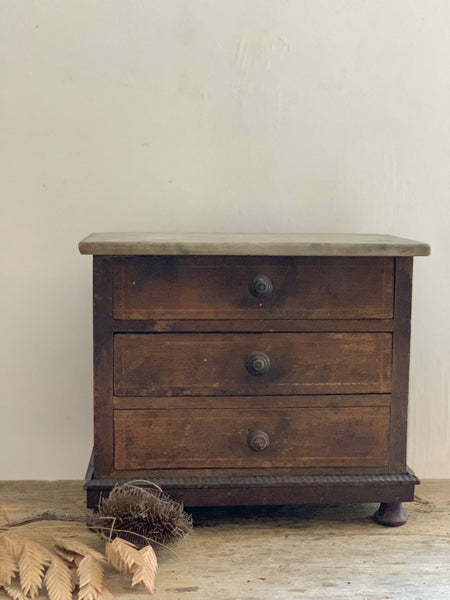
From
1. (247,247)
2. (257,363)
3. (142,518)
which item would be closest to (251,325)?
(257,363)

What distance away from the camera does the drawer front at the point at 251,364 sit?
1839mm

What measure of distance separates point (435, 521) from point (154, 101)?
140 centimetres

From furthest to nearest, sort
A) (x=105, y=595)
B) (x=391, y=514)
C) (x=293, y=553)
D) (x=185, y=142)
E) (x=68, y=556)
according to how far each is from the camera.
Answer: (x=185, y=142)
(x=391, y=514)
(x=293, y=553)
(x=68, y=556)
(x=105, y=595)

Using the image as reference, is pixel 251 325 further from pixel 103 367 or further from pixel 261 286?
pixel 103 367

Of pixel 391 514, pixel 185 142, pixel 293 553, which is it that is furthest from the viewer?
pixel 185 142

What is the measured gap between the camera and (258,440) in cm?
185

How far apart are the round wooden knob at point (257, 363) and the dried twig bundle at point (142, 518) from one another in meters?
0.37

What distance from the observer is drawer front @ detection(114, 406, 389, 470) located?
1.85 m

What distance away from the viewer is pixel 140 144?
2.25m

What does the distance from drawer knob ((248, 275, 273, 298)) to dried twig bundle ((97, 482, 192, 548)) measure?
0.52m

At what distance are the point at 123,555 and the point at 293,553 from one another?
1.39 ft

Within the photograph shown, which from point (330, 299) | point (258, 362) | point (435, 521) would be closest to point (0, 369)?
point (258, 362)

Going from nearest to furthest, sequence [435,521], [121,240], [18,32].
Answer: [121,240] → [435,521] → [18,32]

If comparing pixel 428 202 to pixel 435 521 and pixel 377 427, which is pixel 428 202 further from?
pixel 435 521
